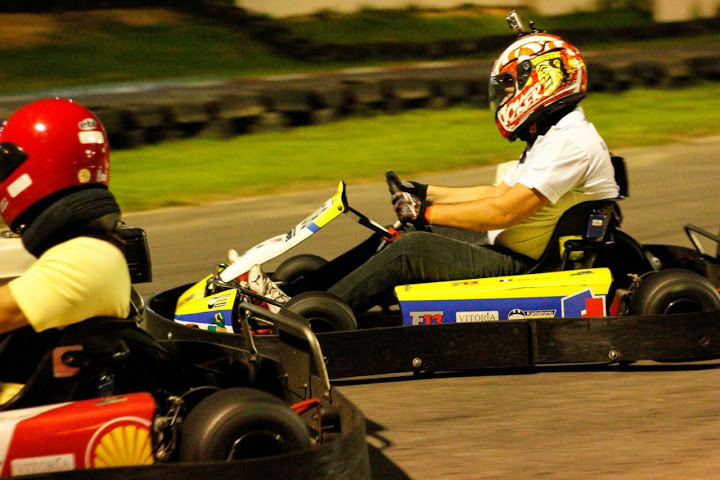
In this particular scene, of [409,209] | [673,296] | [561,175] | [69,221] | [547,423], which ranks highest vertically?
[69,221]

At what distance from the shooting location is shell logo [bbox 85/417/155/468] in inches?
94.2

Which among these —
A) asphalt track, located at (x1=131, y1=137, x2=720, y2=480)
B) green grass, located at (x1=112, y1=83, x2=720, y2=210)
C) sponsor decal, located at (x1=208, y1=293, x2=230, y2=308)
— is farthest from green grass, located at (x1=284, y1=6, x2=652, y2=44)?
asphalt track, located at (x1=131, y1=137, x2=720, y2=480)

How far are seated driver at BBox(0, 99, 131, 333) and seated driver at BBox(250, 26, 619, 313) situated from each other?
5.06 ft

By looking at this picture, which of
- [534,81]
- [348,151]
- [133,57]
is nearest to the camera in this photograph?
[534,81]

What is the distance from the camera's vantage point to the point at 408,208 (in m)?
4.13

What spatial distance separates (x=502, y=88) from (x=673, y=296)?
1.04 meters

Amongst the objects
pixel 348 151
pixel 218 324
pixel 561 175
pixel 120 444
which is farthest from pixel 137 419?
pixel 348 151

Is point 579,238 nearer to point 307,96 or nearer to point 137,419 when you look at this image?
point 137,419

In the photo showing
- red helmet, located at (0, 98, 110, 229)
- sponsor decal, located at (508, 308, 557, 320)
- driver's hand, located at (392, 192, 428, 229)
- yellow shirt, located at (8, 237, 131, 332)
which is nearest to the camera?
yellow shirt, located at (8, 237, 131, 332)

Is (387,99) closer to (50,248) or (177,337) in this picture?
(177,337)

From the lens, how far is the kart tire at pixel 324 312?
12.5 feet

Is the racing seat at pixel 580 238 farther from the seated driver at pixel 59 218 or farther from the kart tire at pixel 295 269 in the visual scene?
the seated driver at pixel 59 218

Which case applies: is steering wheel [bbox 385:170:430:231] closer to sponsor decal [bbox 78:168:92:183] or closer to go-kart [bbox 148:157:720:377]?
go-kart [bbox 148:157:720:377]

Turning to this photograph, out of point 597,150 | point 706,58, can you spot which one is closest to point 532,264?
point 597,150
